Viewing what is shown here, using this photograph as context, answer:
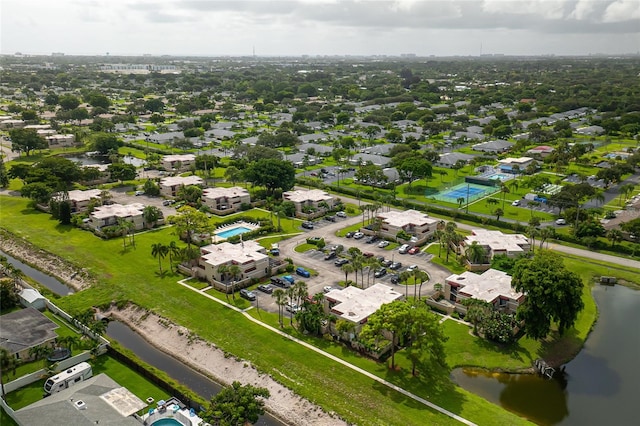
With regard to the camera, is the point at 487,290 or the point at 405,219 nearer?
the point at 487,290

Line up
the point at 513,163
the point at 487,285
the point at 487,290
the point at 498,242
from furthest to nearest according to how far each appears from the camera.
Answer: the point at 513,163
the point at 498,242
the point at 487,285
the point at 487,290

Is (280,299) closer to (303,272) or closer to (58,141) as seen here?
(303,272)

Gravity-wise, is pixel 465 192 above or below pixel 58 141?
below

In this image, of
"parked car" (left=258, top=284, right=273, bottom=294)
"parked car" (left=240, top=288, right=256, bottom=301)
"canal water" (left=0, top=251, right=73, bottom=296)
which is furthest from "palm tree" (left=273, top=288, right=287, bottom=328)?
"canal water" (left=0, top=251, right=73, bottom=296)

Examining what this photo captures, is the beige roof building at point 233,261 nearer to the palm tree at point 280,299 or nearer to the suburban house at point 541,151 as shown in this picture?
the palm tree at point 280,299

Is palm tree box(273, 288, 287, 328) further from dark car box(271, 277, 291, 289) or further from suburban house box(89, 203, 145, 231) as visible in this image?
suburban house box(89, 203, 145, 231)

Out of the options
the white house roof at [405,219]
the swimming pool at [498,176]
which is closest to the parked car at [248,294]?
the white house roof at [405,219]

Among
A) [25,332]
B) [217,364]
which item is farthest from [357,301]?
[25,332]
